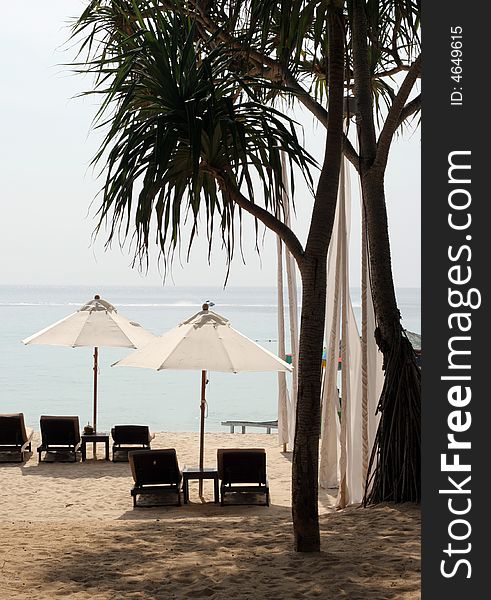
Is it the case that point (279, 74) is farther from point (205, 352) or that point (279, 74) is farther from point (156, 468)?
point (156, 468)

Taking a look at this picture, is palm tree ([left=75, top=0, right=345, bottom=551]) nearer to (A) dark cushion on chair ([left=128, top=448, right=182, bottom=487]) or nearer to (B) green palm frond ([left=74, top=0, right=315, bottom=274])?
(B) green palm frond ([left=74, top=0, right=315, bottom=274])

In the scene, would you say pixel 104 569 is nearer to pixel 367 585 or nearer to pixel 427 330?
pixel 367 585

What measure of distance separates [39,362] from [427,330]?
29403mm

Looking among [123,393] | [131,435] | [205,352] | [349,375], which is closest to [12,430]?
[131,435]

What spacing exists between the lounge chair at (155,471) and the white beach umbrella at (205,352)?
0.79m

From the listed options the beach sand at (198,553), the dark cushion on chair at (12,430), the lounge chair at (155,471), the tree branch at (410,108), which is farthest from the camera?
the dark cushion on chair at (12,430)

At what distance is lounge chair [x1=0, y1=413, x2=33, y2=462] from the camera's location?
33.8ft

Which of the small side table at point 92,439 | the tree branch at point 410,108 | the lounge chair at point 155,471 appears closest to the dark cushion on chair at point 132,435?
the small side table at point 92,439

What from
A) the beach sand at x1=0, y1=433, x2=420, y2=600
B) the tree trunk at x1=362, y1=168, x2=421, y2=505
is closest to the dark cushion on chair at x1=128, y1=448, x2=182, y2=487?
the beach sand at x1=0, y1=433, x2=420, y2=600

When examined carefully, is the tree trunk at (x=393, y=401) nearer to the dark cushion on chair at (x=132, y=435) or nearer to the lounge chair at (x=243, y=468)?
the lounge chair at (x=243, y=468)

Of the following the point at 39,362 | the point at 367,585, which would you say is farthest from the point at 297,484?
the point at 39,362

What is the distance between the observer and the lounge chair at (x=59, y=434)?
33.8 ft

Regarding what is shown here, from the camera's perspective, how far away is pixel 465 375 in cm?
218

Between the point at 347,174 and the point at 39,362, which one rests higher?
the point at 347,174
